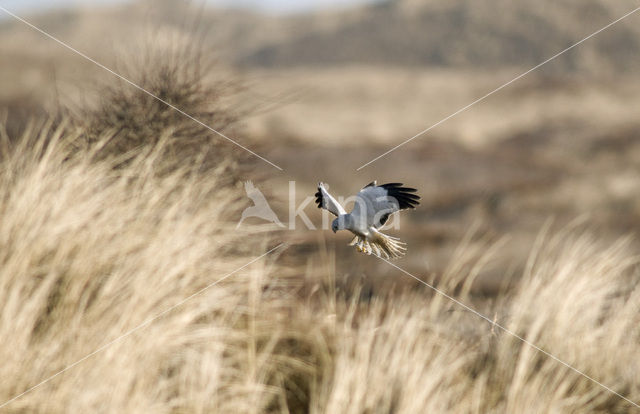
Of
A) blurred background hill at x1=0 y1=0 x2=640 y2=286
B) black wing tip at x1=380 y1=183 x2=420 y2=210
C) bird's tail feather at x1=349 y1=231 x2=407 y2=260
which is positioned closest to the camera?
bird's tail feather at x1=349 y1=231 x2=407 y2=260

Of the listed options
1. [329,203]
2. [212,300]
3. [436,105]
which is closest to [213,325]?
[212,300]

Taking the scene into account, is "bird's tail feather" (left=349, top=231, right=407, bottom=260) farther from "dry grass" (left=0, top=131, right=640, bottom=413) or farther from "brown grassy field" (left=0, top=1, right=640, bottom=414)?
"dry grass" (left=0, top=131, right=640, bottom=413)

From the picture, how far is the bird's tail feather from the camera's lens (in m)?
1.01

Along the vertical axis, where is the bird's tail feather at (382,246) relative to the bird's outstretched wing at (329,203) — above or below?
below

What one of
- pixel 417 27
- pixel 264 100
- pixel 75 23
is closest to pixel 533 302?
pixel 264 100

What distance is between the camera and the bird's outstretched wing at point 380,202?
1067 mm

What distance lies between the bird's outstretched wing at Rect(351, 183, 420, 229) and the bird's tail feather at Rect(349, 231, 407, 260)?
0.08ft

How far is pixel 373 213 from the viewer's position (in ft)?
3.53

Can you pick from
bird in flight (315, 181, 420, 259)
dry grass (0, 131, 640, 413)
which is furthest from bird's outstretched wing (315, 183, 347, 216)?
dry grass (0, 131, 640, 413)

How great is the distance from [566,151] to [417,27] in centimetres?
4859

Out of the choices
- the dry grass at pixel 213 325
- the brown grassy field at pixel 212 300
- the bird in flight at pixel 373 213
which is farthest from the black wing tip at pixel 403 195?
the dry grass at pixel 213 325

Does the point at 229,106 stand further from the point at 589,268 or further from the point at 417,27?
the point at 417,27

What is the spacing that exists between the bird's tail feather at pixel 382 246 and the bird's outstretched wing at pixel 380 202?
2cm

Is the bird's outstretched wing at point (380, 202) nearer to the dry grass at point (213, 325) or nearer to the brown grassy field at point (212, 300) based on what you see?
the brown grassy field at point (212, 300)
